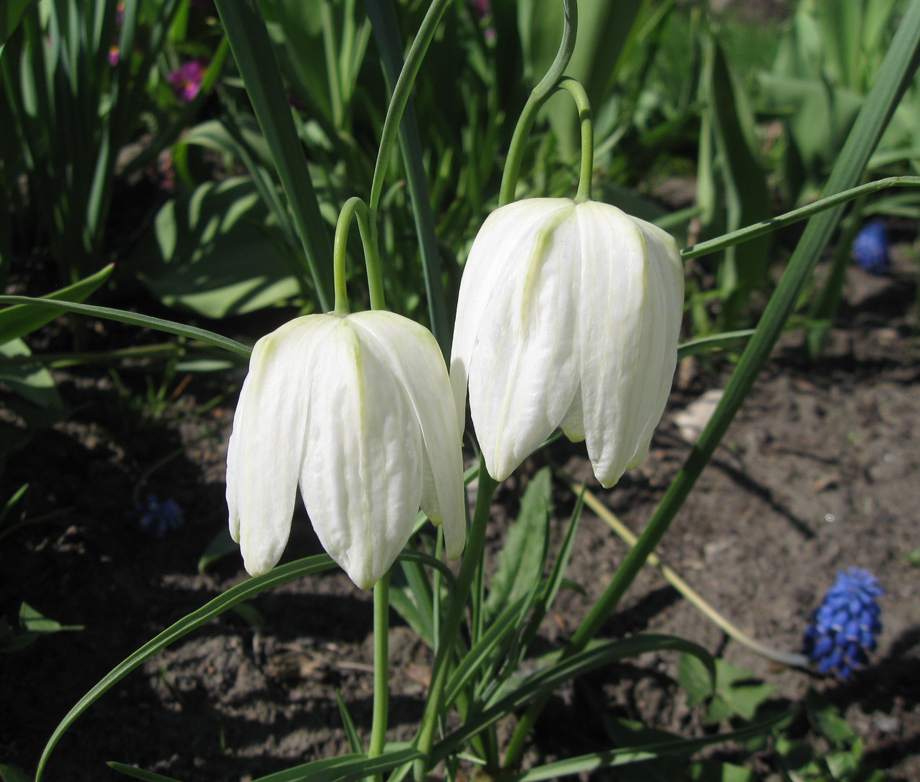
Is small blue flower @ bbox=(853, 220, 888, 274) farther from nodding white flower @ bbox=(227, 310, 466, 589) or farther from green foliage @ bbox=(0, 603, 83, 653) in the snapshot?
green foliage @ bbox=(0, 603, 83, 653)

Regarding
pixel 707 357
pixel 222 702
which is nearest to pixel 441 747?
pixel 222 702

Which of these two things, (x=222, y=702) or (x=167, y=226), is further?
(x=167, y=226)

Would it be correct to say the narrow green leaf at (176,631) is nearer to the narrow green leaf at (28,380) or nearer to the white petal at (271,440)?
the white petal at (271,440)

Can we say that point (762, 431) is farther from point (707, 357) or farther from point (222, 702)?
point (222, 702)

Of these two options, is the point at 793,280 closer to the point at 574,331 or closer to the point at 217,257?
the point at 574,331

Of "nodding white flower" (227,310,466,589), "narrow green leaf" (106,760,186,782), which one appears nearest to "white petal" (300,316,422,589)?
"nodding white flower" (227,310,466,589)

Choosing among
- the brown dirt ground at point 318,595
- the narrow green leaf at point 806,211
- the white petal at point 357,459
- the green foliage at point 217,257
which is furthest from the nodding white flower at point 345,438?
the green foliage at point 217,257

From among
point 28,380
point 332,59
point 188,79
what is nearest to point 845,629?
point 28,380
